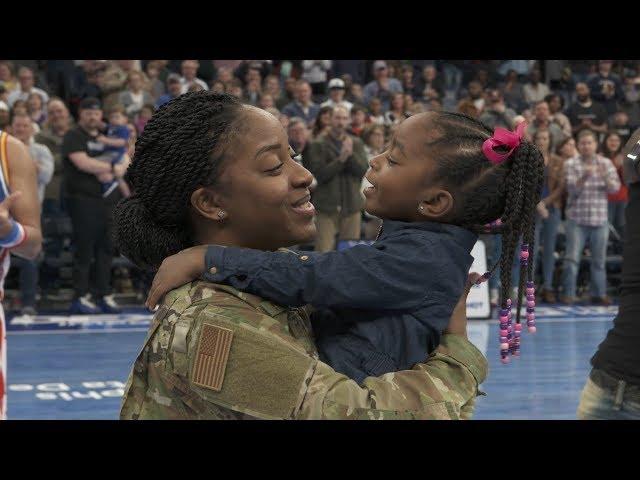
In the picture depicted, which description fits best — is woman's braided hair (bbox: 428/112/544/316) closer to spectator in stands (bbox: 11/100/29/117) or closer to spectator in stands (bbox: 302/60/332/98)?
spectator in stands (bbox: 11/100/29/117)

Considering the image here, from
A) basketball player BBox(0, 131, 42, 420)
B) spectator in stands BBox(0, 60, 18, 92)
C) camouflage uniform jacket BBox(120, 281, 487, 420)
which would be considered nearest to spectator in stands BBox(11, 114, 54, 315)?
spectator in stands BBox(0, 60, 18, 92)

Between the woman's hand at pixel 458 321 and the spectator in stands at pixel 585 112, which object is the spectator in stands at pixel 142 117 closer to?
the spectator in stands at pixel 585 112

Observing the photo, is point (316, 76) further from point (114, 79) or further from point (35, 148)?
point (35, 148)

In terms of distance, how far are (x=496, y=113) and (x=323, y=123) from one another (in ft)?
7.67

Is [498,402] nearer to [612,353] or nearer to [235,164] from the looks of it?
[612,353]

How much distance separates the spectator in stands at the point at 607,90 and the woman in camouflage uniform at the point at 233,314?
46.3 ft

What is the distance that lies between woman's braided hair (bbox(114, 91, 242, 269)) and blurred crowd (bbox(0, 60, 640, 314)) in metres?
7.57

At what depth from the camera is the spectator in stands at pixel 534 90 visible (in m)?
15.2

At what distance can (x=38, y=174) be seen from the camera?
31.7 ft

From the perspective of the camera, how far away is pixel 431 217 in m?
1.91

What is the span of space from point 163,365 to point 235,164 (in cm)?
36

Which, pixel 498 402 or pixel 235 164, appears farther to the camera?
pixel 498 402
